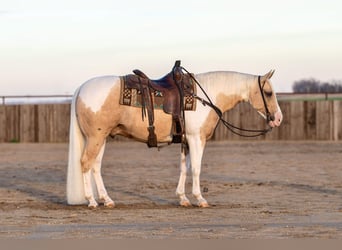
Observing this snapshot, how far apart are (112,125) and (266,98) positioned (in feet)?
7.75

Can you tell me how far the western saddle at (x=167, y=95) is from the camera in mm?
13359

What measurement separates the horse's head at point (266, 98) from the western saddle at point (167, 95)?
39.9 inches

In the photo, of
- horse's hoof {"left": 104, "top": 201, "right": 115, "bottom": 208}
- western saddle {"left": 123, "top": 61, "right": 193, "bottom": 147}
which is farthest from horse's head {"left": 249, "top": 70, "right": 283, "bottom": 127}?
horse's hoof {"left": 104, "top": 201, "right": 115, "bottom": 208}

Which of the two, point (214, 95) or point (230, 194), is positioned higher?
point (214, 95)

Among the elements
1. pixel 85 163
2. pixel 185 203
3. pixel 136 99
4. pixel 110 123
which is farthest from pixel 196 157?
pixel 85 163

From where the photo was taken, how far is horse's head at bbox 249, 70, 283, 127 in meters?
13.9

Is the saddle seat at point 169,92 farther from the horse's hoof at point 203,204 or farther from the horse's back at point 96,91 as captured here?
the horse's hoof at point 203,204

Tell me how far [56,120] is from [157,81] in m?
21.6

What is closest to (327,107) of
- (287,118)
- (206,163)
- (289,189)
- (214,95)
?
(287,118)

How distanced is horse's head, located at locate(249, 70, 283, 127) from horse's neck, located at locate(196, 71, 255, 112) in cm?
10

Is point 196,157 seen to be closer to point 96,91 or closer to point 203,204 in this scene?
point 203,204

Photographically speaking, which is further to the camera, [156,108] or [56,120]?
[56,120]

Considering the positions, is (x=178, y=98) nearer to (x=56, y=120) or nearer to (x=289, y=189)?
(x=289, y=189)

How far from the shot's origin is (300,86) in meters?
55.0
